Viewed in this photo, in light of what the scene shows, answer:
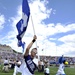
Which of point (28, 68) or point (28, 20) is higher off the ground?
point (28, 20)

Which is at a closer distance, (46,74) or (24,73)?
(24,73)

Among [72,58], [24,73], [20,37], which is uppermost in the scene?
[72,58]

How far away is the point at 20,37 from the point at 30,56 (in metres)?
1.99

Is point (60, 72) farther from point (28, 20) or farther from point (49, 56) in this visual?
point (49, 56)

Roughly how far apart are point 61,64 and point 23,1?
1502 centimetres

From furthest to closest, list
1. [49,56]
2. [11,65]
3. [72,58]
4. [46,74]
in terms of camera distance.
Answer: [72,58] → [49,56] → [11,65] → [46,74]

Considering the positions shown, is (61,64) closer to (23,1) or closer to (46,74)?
(46,74)

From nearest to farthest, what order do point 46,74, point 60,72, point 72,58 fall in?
point 60,72 < point 46,74 < point 72,58

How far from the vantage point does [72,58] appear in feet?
283

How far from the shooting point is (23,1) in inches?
453

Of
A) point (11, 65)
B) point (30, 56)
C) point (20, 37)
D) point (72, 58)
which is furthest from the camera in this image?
point (72, 58)

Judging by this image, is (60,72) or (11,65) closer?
(60,72)

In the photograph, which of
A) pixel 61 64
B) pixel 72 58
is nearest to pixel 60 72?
pixel 61 64

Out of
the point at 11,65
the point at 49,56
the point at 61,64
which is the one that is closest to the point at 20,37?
the point at 61,64
